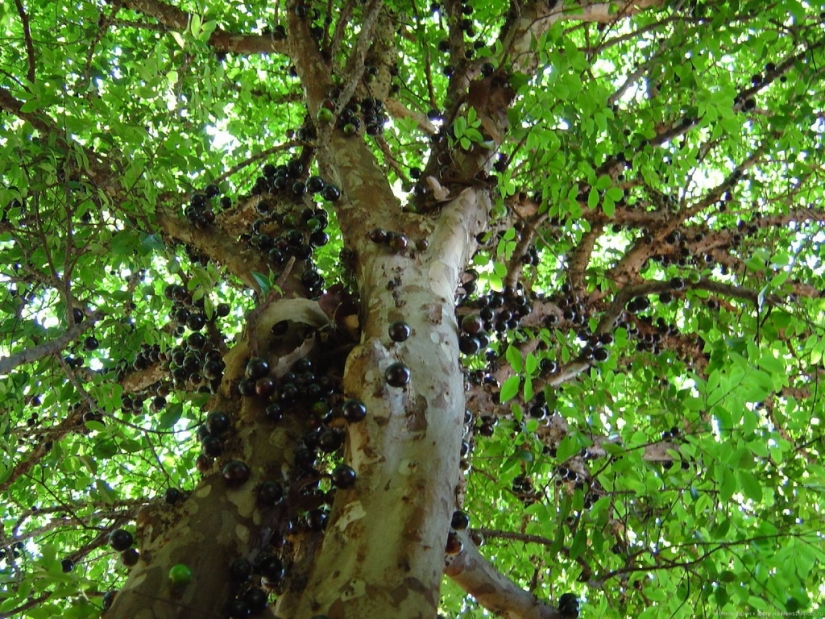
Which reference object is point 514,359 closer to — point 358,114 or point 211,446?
point 211,446

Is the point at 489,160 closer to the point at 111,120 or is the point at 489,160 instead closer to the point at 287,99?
the point at 111,120

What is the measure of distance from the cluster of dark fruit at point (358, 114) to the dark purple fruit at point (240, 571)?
229 centimetres

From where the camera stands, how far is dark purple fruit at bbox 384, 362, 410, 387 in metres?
1.86

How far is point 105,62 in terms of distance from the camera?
4.06 meters

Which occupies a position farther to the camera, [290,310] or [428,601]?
[290,310]

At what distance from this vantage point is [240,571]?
1.74m

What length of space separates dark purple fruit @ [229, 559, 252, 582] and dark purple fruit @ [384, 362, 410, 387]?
2.24 ft

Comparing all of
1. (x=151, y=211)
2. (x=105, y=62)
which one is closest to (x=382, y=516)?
(x=151, y=211)

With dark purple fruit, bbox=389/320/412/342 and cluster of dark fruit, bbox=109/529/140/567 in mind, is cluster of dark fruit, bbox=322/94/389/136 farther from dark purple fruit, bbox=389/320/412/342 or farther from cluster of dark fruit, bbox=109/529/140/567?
cluster of dark fruit, bbox=109/529/140/567

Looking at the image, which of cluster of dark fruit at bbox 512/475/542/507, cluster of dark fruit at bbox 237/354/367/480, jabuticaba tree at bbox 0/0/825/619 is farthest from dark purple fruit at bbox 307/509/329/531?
cluster of dark fruit at bbox 512/475/542/507

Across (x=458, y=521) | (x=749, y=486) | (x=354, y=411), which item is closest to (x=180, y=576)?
(x=354, y=411)

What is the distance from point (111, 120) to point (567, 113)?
2074 millimetres

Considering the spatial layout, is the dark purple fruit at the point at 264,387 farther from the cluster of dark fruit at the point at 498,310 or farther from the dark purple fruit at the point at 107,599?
the cluster of dark fruit at the point at 498,310

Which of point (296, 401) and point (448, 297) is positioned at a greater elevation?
point (448, 297)
